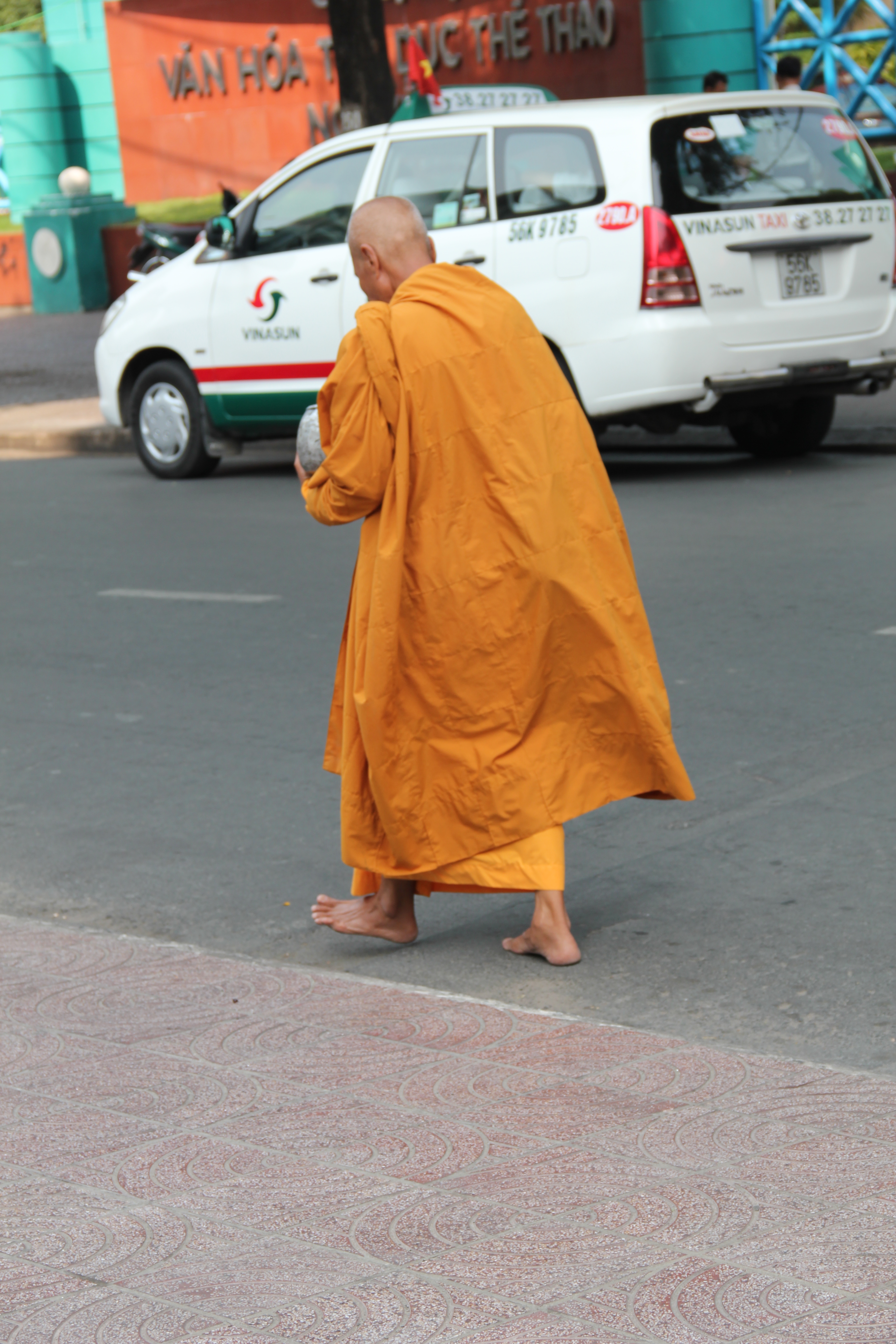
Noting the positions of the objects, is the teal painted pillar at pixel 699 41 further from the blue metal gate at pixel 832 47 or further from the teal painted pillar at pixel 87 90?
the teal painted pillar at pixel 87 90

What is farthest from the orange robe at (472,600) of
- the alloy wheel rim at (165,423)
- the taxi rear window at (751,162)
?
the alloy wheel rim at (165,423)

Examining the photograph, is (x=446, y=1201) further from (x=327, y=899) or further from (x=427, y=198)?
(x=427, y=198)

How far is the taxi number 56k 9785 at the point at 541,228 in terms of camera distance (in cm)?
1066

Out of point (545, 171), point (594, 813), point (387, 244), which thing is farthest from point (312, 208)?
point (387, 244)

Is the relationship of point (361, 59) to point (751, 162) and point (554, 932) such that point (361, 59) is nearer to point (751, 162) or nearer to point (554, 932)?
point (751, 162)

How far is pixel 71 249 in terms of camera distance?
30.2 meters

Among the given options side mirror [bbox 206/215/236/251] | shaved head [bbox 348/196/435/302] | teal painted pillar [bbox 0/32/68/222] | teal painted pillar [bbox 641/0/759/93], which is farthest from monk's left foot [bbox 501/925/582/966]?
teal painted pillar [bbox 0/32/68/222]

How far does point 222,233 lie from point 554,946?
27.8 ft

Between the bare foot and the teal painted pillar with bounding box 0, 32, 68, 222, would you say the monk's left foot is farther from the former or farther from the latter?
the teal painted pillar with bounding box 0, 32, 68, 222

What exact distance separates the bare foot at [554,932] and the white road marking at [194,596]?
14.8 feet

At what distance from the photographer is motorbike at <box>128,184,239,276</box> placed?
23703 mm

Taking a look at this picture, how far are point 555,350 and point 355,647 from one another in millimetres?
6765

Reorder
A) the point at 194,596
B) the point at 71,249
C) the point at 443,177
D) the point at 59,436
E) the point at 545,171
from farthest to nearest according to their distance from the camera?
the point at 71,249, the point at 59,436, the point at 443,177, the point at 545,171, the point at 194,596

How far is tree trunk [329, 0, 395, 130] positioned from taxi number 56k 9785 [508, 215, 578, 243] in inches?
223
